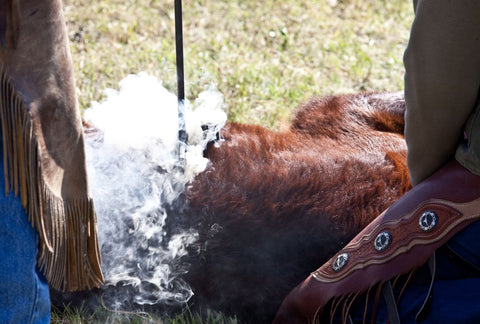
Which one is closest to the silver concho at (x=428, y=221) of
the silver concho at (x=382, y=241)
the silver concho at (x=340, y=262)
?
the silver concho at (x=382, y=241)

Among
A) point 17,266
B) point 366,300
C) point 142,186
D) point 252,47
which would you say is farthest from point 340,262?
point 252,47

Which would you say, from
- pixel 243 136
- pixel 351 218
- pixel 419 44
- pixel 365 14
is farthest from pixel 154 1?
pixel 419 44

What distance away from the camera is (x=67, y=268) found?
1750 mm

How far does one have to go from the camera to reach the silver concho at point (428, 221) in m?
1.89

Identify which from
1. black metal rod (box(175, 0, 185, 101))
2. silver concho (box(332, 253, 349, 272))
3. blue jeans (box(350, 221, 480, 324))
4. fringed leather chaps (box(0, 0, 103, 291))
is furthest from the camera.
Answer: black metal rod (box(175, 0, 185, 101))

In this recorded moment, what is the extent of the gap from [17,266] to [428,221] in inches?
44.4

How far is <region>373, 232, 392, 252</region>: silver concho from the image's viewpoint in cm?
198

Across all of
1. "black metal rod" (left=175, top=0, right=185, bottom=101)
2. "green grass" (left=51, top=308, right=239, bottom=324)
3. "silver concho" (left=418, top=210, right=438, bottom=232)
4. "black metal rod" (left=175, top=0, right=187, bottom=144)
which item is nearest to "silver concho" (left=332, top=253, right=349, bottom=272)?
"silver concho" (left=418, top=210, right=438, bottom=232)

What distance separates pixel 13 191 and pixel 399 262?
110cm

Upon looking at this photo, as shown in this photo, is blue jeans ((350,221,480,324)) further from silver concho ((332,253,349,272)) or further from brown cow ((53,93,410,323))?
brown cow ((53,93,410,323))

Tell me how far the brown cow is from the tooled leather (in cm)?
17

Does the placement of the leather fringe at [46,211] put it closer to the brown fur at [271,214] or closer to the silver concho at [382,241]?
the brown fur at [271,214]

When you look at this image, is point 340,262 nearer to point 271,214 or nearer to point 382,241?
point 382,241

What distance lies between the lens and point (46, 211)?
1.67m
